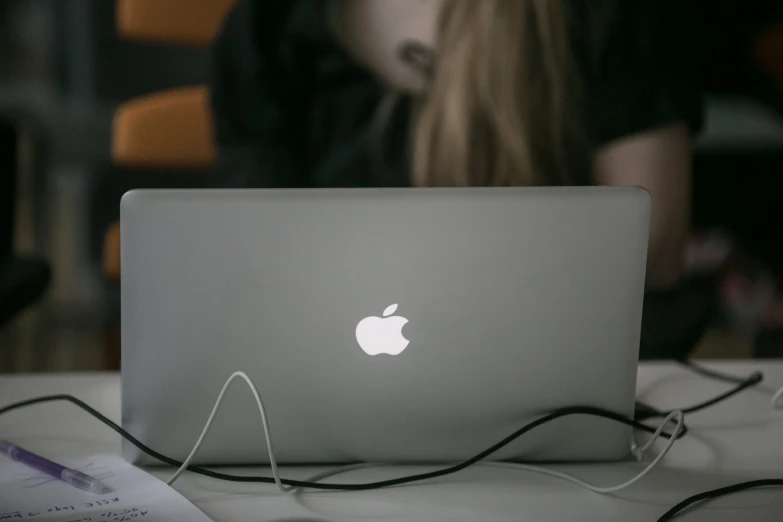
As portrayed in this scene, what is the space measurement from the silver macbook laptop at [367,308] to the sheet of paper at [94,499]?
49mm

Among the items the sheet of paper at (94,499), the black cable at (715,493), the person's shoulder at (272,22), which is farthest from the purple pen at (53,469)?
the person's shoulder at (272,22)

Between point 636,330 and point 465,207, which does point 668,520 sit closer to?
point 636,330

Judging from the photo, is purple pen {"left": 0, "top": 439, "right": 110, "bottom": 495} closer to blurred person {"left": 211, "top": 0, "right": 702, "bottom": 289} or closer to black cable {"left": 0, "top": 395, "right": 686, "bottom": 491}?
black cable {"left": 0, "top": 395, "right": 686, "bottom": 491}

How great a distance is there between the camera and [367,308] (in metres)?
0.67

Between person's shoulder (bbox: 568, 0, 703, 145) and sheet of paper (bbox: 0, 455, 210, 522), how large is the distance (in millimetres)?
837

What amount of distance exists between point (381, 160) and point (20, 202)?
0.58 m

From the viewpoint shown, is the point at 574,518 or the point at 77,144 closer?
the point at 574,518

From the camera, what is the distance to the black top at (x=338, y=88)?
105cm

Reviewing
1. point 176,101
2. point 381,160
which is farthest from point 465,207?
point 176,101

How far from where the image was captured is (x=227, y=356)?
26.6 inches

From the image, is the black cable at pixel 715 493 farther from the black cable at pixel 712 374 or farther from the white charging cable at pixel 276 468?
the black cable at pixel 712 374

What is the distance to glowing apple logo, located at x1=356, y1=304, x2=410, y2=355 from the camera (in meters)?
0.67

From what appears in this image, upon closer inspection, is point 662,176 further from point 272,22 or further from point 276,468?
point 276,468

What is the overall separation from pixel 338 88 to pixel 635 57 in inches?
18.9
